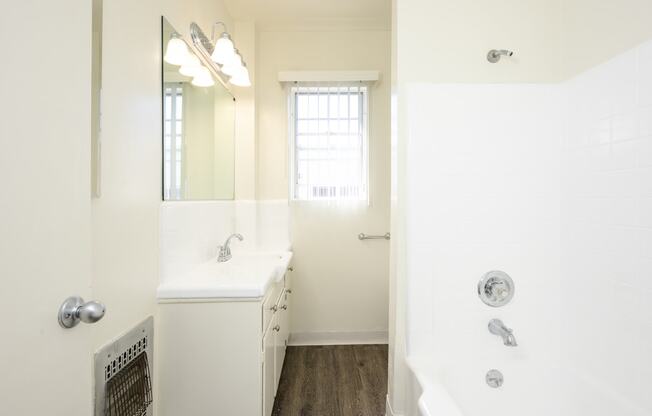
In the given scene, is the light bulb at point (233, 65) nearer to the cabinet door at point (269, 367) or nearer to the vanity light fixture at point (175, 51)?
the vanity light fixture at point (175, 51)

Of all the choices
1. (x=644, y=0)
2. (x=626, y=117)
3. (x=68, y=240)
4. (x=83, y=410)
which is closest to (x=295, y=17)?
(x=644, y=0)

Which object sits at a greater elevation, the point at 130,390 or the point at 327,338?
the point at 130,390

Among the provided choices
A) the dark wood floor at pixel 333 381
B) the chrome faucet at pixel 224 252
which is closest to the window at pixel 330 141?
the chrome faucet at pixel 224 252

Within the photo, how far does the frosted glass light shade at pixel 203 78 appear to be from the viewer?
163cm

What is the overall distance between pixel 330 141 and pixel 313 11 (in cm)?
102

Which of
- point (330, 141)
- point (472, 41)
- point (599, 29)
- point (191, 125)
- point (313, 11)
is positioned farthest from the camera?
point (330, 141)

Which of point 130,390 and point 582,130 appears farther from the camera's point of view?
point 582,130

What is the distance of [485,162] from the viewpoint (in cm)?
140

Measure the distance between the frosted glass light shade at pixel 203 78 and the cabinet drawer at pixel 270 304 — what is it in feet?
3.98

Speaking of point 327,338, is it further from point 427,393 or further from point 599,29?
point 599,29

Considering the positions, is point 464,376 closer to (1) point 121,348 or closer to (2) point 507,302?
(2) point 507,302

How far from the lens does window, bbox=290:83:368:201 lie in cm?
250

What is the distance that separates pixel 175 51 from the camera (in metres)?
1.40

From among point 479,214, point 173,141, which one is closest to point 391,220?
point 479,214
